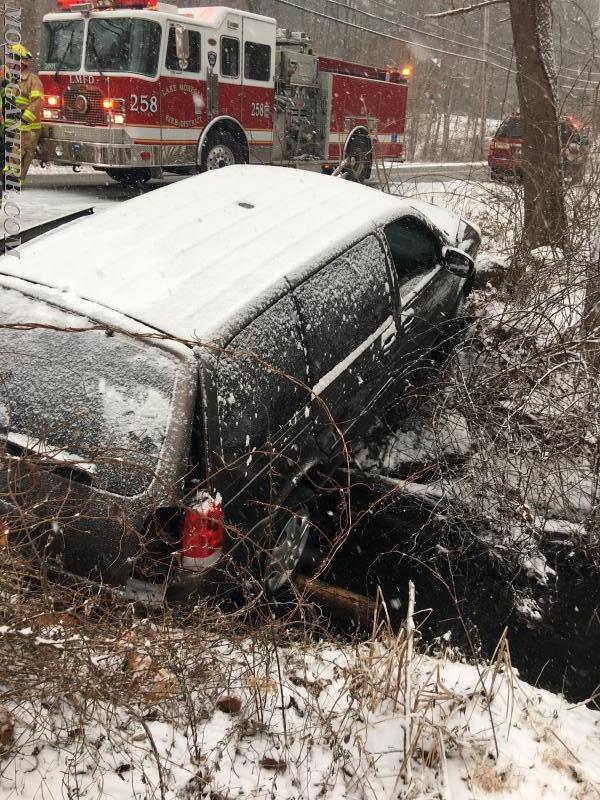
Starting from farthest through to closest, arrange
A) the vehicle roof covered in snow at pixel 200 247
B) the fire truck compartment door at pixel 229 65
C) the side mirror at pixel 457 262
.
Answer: the fire truck compartment door at pixel 229 65 → the side mirror at pixel 457 262 → the vehicle roof covered in snow at pixel 200 247

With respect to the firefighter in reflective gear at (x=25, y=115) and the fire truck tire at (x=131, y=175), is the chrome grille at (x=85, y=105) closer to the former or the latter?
the firefighter in reflective gear at (x=25, y=115)

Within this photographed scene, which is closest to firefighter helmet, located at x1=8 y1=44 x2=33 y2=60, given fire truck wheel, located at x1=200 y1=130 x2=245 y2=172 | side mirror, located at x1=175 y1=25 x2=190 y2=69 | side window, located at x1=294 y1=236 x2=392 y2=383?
side mirror, located at x1=175 y1=25 x2=190 y2=69

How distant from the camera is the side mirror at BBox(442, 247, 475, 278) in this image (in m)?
4.93

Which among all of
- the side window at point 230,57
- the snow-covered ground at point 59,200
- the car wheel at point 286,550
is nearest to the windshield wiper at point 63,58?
the snow-covered ground at point 59,200

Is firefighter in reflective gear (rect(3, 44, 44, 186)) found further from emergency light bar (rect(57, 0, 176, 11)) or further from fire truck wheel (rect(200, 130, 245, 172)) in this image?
fire truck wheel (rect(200, 130, 245, 172))

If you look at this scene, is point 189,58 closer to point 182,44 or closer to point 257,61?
point 182,44

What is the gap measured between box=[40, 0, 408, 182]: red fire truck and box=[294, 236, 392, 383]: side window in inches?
242

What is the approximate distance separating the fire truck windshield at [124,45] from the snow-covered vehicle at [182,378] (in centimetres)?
793

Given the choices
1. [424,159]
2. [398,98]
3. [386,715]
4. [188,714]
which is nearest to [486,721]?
[386,715]

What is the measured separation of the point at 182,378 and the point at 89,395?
36cm

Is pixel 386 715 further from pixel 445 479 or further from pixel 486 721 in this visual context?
pixel 445 479

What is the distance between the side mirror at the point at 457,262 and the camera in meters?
4.93

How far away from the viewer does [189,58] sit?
36.2ft

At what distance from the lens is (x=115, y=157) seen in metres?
10.7
